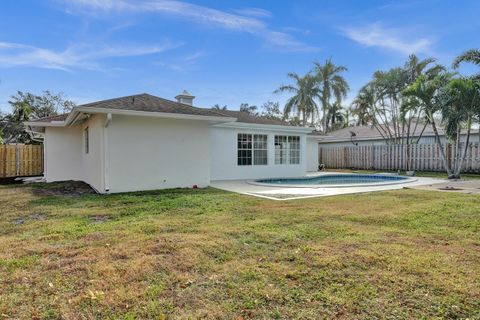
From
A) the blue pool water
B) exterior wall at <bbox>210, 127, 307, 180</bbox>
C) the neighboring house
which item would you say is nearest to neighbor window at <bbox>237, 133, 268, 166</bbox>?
exterior wall at <bbox>210, 127, 307, 180</bbox>

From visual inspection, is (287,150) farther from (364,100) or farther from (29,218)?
(29,218)

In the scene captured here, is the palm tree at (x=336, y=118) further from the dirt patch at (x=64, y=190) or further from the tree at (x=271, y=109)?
the dirt patch at (x=64, y=190)

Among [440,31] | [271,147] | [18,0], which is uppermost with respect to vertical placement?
[440,31]

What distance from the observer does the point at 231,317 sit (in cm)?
287

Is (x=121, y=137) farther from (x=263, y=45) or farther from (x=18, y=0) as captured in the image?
(x=263, y=45)

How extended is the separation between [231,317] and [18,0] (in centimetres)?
1415

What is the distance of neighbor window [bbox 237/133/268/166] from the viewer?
15805 millimetres

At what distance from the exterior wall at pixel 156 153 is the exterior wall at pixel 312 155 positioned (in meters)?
11.9

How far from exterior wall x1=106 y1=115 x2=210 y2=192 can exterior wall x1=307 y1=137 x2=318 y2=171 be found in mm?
11870

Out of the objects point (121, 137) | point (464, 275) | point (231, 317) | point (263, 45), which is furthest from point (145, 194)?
point (263, 45)

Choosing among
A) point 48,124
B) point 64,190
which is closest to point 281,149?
point 64,190

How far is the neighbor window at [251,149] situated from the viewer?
1580cm

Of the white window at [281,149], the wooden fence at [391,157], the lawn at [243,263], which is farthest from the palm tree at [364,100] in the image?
the lawn at [243,263]

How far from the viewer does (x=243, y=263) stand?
4113mm
